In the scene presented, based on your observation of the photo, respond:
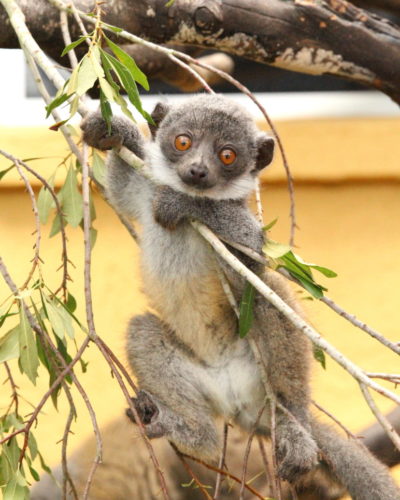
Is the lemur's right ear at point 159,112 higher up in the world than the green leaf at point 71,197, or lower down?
higher up

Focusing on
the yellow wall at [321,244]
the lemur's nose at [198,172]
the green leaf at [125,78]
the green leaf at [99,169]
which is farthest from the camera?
the yellow wall at [321,244]

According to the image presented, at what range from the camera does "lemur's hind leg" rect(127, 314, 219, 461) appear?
10.2 ft

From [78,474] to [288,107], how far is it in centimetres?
252

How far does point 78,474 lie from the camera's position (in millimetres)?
4477

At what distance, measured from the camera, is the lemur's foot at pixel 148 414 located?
3.03 metres

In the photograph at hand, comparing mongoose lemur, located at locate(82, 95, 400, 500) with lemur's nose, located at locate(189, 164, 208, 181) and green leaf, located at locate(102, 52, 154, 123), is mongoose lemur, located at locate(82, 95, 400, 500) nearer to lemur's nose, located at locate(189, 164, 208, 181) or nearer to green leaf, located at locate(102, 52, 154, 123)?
lemur's nose, located at locate(189, 164, 208, 181)

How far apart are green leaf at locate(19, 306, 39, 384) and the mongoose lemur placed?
1.80 ft

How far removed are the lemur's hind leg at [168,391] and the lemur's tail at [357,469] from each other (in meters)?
0.42

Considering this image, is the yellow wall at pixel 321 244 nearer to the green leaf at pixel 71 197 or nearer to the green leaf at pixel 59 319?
the green leaf at pixel 71 197

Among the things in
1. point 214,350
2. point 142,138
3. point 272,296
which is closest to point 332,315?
point 214,350

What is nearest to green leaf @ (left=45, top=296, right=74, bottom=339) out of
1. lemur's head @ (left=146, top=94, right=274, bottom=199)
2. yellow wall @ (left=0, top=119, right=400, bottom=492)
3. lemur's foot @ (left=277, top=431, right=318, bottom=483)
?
lemur's head @ (left=146, top=94, right=274, bottom=199)

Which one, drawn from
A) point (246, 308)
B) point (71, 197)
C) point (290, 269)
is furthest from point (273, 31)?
point (290, 269)

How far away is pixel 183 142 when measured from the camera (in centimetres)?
304

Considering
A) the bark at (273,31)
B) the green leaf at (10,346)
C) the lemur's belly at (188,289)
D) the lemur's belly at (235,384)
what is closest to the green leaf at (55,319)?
the green leaf at (10,346)
